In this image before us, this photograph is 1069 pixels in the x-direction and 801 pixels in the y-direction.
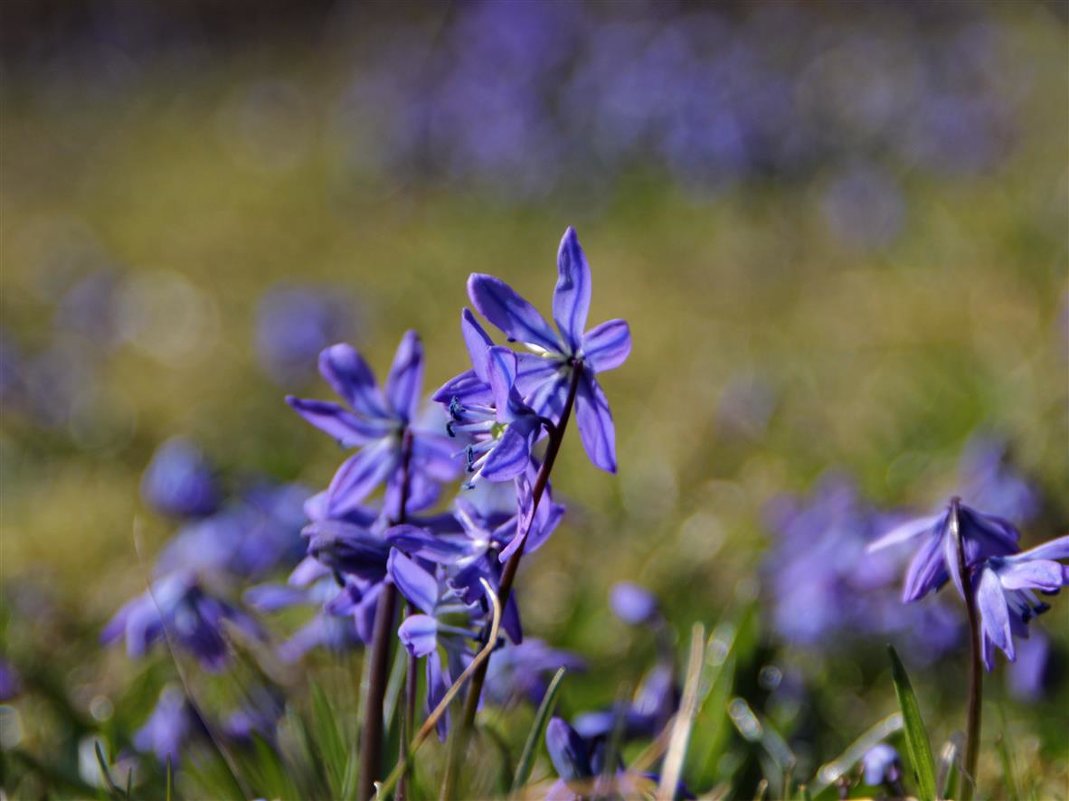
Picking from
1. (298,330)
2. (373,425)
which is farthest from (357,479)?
(298,330)

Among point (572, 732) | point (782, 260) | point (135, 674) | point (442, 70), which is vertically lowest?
point (135, 674)

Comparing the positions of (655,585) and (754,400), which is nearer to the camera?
(655,585)

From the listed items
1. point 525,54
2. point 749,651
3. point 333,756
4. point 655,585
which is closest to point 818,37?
point 525,54

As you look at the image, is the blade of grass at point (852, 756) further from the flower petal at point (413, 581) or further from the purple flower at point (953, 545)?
the flower petal at point (413, 581)

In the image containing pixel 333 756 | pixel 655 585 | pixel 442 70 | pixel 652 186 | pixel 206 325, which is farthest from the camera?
pixel 442 70

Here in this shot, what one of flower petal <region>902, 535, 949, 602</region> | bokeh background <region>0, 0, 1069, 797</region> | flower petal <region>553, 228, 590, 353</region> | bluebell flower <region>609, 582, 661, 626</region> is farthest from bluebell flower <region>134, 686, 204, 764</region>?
flower petal <region>902, 535, 949, 602</region>

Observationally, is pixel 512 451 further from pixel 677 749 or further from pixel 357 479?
pixel 677 749

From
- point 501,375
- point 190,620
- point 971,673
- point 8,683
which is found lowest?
point 8,683

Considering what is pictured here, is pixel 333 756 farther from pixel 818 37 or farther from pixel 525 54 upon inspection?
pixel 818 37
